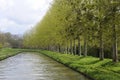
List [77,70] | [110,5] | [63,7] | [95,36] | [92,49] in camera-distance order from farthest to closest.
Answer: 1. [92,49]
2. [63,7]
3. [95,36]
4. [77,70]
5. [110,5]

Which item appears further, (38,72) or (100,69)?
(38,72)

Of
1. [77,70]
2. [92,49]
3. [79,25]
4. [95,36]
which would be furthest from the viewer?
[92,49]

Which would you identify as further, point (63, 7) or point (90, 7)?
point (63, 7)

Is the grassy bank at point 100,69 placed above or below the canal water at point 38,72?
above

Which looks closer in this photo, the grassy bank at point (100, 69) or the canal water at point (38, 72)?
the grassy bank at point (100, 69)

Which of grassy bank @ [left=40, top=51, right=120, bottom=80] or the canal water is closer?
grassy bank @ [left=40, top=51, right=120, bottom=80]

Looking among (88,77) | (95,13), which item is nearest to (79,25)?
(95,13)

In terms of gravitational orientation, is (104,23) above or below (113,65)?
above

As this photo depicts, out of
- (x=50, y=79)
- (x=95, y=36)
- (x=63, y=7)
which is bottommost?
(x=50, y=79)

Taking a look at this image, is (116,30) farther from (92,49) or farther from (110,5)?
(92,49)

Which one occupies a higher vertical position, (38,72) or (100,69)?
(100,69)

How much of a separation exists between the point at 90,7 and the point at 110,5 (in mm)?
3079

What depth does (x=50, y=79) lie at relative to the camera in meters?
22.6

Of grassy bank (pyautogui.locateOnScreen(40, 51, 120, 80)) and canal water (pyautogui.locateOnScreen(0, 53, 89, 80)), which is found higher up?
grassy bank (pyautogui.locateOnScreen(40, 51, 120, 80))
